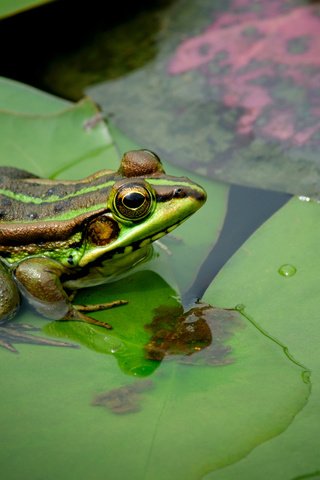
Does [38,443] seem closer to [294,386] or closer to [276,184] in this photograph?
[294,386]

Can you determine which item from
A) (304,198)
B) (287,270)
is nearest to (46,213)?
(287,270)

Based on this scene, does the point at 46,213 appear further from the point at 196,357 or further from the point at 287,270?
the point at 287,270

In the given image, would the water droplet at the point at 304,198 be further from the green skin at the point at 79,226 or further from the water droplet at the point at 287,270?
the green skin at the point at 79,226

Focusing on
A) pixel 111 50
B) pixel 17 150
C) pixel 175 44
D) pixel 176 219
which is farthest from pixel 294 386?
pixel 111 50

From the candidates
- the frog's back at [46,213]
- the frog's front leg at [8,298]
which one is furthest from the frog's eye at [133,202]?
the frog's front leg at [8,298]

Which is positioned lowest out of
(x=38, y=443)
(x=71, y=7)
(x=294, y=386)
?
(x=294, y=386)

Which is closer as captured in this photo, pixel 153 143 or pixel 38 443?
pixel 38 443
